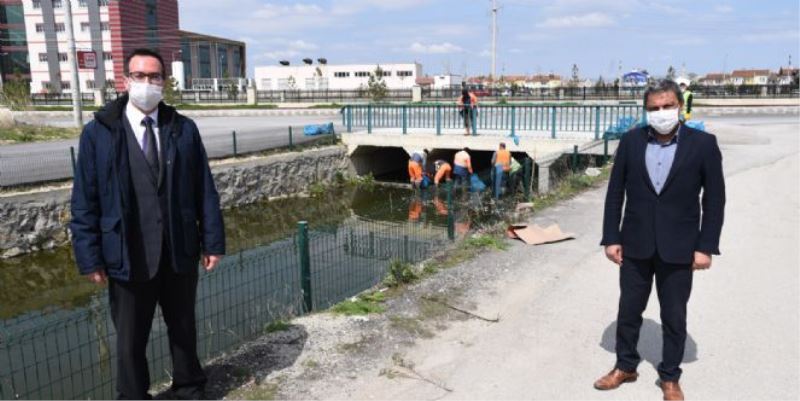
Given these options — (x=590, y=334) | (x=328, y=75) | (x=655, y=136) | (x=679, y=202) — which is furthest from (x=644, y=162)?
(x=328, y=75)

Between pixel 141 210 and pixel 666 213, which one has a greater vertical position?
pixel 141 210

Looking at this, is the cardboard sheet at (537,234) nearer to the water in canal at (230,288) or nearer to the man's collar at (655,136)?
the water in canal at (230,288)

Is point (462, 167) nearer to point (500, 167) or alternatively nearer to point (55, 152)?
point (500, 167)

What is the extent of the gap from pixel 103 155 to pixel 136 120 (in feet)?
0.86

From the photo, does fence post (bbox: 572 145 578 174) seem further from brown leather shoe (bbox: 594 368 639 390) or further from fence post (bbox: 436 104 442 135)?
brown leather shoe (bbox: 594 368 639 390)

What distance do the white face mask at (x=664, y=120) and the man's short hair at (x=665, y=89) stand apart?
11cm

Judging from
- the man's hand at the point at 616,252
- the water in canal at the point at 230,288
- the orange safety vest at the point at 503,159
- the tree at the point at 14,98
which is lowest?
the water in canal at the point at 230,288

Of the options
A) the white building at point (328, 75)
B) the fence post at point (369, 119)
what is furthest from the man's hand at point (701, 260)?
the white building at point (328, 75)

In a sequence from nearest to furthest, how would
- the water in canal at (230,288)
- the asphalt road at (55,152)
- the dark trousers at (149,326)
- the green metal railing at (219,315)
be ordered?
1. the dark trousers at (149,326)
2. the green metal railing at (219,315)
3. the water in canal at (230,288)
4. the asphalt road at (55,152)

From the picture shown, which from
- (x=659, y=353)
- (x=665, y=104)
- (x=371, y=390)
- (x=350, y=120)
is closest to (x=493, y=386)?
(x=371, y=390)

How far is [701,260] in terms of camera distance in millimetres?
3523

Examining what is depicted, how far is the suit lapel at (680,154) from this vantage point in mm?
3479

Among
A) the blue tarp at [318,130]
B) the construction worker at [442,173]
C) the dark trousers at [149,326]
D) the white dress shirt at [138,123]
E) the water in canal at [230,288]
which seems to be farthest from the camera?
the blue tarp at [318,130]

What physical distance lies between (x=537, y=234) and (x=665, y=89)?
15.9 feet
